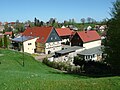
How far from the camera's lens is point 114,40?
2589 centimetres

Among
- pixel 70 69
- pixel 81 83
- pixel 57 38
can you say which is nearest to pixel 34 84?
pixel 81 83

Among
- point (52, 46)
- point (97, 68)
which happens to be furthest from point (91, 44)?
point (97, 68)

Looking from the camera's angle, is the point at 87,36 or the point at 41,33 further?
the point at 87,36

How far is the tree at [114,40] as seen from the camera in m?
25.6

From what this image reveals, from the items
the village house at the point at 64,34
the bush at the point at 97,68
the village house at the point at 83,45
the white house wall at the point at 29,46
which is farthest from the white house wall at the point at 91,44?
the bush at the point at 97,68

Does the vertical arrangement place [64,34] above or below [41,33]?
above

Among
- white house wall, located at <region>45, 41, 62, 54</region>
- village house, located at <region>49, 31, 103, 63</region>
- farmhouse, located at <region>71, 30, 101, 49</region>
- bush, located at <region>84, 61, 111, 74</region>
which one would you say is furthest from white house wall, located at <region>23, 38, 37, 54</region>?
bush, located at <region>84, 61, 111, 74</region>

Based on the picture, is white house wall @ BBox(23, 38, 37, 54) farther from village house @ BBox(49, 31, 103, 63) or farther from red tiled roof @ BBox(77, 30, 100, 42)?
red tiled roof @ BBox(77, 30, 100, 42)

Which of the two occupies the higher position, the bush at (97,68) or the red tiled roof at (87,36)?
the red tiled roof at (87,36)

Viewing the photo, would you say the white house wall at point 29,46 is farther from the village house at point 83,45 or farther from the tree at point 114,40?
the tree at point 114,40

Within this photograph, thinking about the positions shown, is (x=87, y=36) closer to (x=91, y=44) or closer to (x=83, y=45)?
(x=91, y=44)

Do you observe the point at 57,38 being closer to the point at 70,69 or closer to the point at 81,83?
the point at 70,69

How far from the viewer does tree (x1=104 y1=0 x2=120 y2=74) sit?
1006 inches

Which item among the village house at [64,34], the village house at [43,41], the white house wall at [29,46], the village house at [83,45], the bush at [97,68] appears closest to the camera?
the bush at [97,68]
